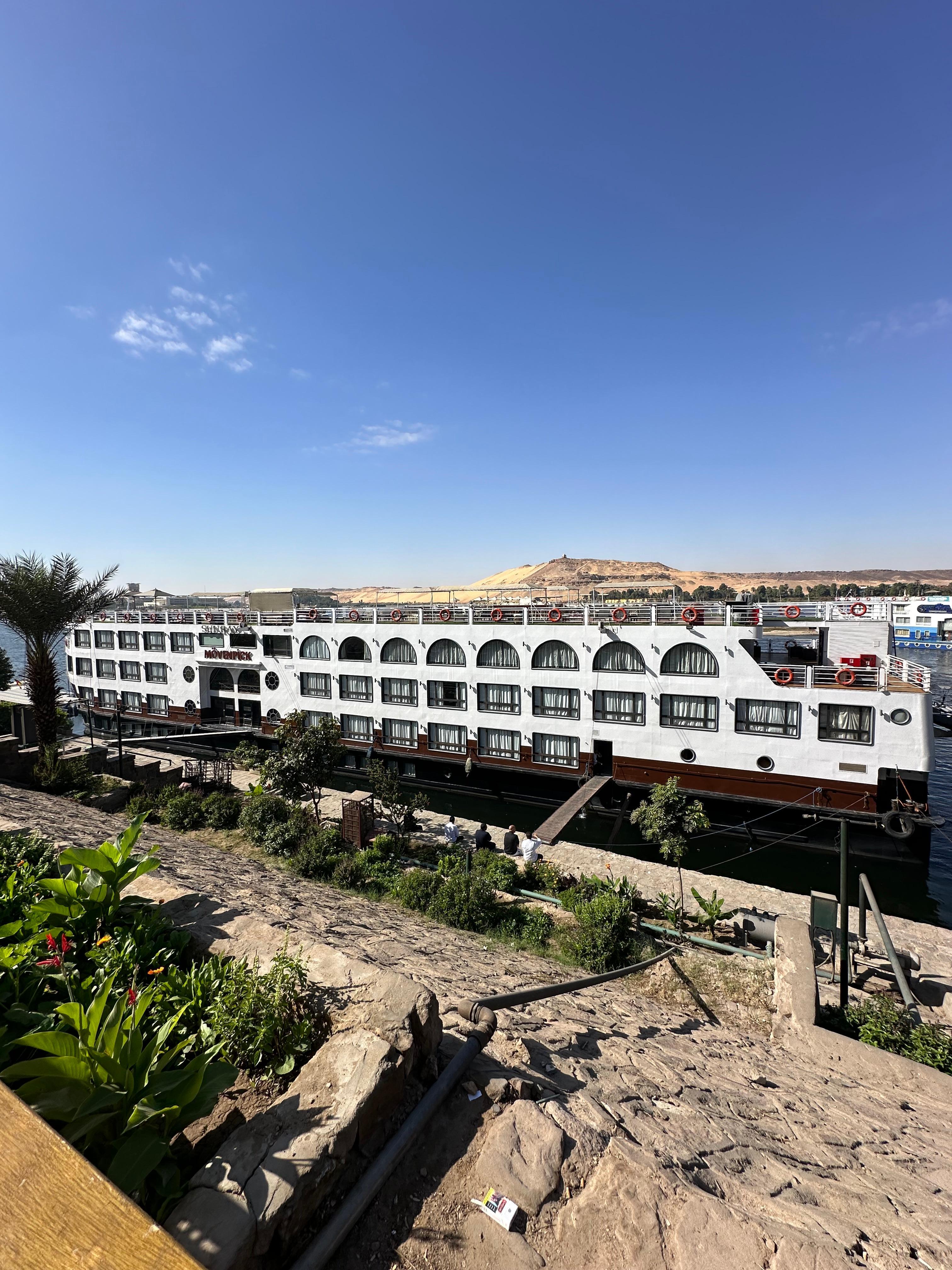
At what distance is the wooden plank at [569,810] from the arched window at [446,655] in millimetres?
10465

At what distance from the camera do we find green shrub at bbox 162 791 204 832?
66.1 ft

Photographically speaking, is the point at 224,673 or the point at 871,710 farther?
the point at 224,673

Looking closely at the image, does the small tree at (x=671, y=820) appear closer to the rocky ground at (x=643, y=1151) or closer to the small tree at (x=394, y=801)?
the small tree at (x=394, y=801)

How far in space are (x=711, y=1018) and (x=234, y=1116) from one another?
398 inches

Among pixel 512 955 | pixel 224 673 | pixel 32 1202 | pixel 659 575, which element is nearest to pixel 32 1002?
pixel 32 1202

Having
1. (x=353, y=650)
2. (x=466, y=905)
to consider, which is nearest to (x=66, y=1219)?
(x=466, y=905)

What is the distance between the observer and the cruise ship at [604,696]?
81.8 feet

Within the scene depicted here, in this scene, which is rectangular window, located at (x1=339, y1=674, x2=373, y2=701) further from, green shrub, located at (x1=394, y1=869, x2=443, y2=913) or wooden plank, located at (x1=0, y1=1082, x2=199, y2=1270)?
wooden plank, located at (x1=0, y1=1082, x2=199, y2=1270)

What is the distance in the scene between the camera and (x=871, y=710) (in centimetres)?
2448

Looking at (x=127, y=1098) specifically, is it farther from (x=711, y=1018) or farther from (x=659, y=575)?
(x=659, y=575)

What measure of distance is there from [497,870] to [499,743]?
639 inches

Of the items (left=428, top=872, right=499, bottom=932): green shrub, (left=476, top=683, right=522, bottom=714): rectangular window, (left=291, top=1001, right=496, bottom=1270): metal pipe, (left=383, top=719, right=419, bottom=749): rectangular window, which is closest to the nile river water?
(left=383, top=719, right=419, bottom=749): rectangular window

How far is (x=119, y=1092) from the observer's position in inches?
122

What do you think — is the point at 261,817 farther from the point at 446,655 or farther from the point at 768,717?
the point at 768,717
